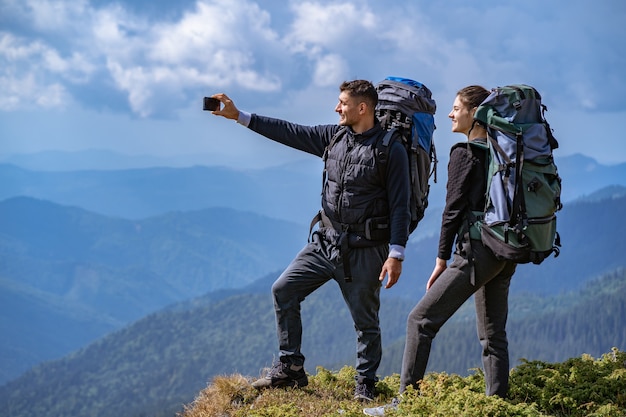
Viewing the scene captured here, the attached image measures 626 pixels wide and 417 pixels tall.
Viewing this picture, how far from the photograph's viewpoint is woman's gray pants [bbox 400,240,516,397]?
6.65m

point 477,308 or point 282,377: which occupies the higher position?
point 477,308

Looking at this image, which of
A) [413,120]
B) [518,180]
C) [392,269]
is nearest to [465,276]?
[392,269]

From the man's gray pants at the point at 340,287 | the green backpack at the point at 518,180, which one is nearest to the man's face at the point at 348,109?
the man's gray pants at the point at 340,287

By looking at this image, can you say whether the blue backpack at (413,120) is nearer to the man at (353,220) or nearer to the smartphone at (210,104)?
the man at (353,220)

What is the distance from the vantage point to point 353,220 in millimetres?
7539

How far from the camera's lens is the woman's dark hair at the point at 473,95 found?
270 inches

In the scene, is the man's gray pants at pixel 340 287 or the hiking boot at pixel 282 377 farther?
the hiking boot at pixel 282 377

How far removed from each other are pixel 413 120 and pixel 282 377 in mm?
3069

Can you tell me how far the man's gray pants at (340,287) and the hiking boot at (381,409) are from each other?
635 millimetres

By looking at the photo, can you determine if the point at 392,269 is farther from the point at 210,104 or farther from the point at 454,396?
the point at 210,104

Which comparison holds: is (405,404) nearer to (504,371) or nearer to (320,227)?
(504,371)

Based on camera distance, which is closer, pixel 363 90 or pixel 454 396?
pixel 454 396

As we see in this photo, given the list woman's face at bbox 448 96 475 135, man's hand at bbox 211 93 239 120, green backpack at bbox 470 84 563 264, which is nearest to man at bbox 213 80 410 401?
man's hand at bbox 211 93 239 120

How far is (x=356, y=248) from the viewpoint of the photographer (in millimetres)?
7605
